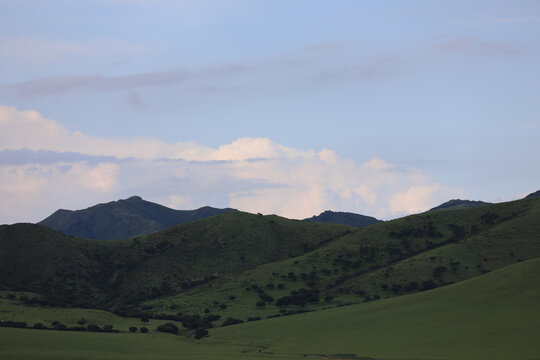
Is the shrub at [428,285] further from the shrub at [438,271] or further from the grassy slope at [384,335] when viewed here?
the grassy slope at [384,335]

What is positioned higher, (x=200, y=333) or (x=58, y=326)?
(x=58, y=326)

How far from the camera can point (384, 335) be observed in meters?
107

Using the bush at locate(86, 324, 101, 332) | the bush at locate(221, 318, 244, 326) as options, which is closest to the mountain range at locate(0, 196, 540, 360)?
the bush at locate(221, 318, 244, 326)

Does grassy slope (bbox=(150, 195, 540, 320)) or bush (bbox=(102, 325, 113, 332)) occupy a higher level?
grassy slope (bbox=(150, 195, 540, 320))

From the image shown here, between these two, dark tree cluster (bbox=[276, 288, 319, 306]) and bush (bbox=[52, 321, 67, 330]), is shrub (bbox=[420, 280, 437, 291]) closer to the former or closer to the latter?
dark tree cluster (bbox=[276, 288, 319, 306])

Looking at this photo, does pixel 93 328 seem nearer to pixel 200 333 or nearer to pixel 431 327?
pixel 200 333

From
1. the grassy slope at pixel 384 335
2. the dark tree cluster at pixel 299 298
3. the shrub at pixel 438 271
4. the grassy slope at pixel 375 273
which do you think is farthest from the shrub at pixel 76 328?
the shrub at pixel 438 271

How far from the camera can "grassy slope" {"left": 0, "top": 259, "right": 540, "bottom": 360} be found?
91.1m

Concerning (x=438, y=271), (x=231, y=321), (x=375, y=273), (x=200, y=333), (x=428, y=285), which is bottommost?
(x=200, y=333)

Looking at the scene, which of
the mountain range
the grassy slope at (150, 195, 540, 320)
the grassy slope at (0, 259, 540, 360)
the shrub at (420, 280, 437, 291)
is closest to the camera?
the grassy slope at (0, 259, 540, 360)

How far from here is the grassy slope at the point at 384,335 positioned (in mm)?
91062

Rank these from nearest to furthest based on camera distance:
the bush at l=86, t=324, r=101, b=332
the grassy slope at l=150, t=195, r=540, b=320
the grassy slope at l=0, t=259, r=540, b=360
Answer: the grassy slope at l=0, t=259, r=540, b=360
the bush at l=86, t=324, r=101, b=332
the grassy slope at l=150, t=195, r=540, b=320

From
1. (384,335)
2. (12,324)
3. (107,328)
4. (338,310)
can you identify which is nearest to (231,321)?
(338,310)

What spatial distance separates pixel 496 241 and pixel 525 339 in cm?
9853
